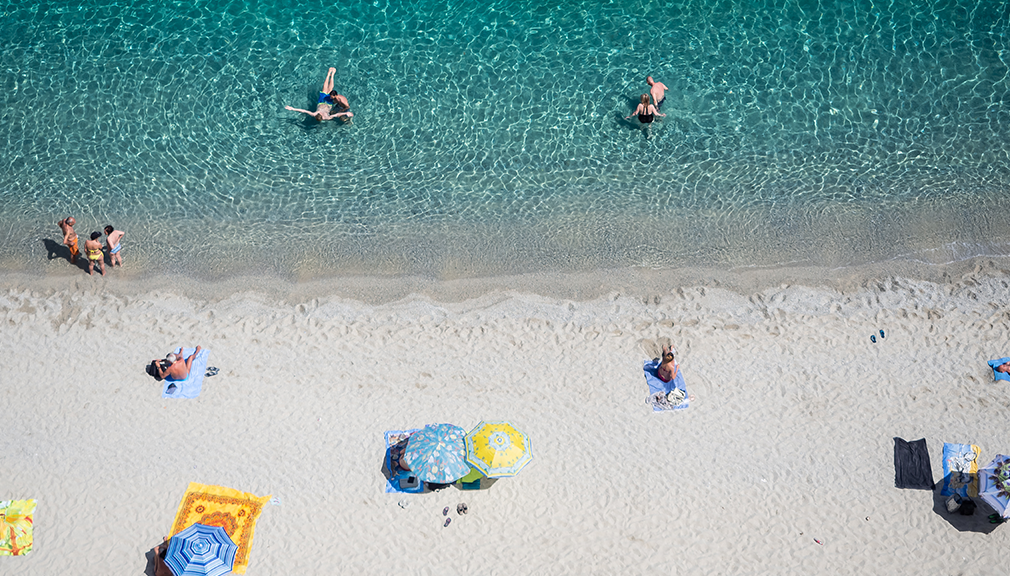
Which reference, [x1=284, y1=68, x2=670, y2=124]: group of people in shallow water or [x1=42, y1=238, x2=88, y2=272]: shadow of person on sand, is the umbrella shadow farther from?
[x1=42, y1=238, x2=88, y2=272]: shadow of person on sand

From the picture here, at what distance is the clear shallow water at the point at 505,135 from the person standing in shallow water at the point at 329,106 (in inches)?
10.0

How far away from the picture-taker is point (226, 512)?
11523mm

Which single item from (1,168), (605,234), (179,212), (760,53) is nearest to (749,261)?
(605,234)

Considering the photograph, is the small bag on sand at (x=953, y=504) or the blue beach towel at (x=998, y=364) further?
the blue beach towel at (x=998, y=364)

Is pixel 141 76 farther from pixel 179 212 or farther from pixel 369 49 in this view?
pixel 369 49

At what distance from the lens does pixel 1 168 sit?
16.6m

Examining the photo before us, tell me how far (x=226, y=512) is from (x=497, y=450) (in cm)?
441

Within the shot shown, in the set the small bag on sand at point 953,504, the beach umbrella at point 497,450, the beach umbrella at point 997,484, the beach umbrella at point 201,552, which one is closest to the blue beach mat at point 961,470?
the small bag on sand at point 953,504

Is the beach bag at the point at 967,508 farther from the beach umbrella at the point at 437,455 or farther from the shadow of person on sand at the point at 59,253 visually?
the shadow of person on sand at the point at 59,253

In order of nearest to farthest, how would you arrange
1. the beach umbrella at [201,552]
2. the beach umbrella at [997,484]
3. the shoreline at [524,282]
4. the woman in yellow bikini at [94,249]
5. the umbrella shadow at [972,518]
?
the beach umbrella at [201,552], the beach umbrella at [997,484], the umbrella shadow at [972,518], the woman in yellow bikini at [94,249], the shoreline at [524,282]

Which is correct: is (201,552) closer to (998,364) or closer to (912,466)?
(912,466)

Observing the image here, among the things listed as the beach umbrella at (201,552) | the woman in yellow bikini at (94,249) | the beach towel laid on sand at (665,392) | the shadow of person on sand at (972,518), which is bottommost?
the beach umbrella at (201,552)

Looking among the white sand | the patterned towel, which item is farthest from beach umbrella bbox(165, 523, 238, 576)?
the patterned towel

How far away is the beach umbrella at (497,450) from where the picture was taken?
38.3 ft
